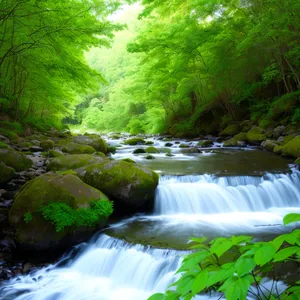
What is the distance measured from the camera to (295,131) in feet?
42.7

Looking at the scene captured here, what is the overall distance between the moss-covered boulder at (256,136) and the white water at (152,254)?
7.21m

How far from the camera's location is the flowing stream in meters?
4.00

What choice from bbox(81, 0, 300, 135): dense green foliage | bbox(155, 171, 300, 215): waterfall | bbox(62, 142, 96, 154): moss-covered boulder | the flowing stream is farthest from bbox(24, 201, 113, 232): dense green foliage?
bbox(81, 0, 300, 135): dense green foliage

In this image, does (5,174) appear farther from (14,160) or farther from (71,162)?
(71,162)

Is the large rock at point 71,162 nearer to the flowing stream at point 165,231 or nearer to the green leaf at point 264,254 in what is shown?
the flowing stream at point 165,231

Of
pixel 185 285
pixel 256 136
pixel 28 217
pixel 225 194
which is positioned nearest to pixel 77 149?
pixel 225 194

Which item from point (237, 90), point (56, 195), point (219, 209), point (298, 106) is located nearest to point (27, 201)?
point (56, 195)

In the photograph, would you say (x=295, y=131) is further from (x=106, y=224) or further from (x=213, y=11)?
(x=106, y=224)

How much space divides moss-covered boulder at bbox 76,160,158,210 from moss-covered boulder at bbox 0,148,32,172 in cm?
223

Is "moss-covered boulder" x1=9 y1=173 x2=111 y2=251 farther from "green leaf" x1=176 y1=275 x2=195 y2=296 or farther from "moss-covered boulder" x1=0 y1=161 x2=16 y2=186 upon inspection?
"green leaf" x1=176 y1=275 x2=195 y2=296

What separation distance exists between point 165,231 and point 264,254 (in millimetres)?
4187

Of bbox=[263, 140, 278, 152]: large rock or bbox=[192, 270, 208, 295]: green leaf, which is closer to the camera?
bbox=[192, 270, 208, 295]: green leaf

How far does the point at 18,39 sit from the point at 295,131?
38.5 ft

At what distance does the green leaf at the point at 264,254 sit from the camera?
1.10 m
